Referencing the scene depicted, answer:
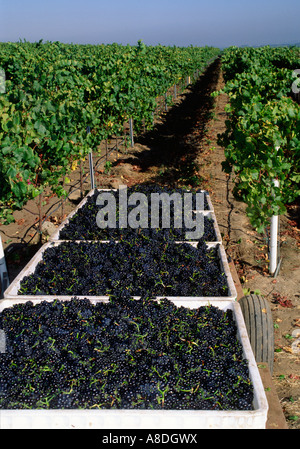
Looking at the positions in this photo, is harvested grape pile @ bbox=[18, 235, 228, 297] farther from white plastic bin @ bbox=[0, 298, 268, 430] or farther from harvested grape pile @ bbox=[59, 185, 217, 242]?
white plastic bin @ bbox=[0, 298, 268, 430]

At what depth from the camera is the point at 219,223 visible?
6375 mm

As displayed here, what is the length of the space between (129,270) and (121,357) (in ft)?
3.77

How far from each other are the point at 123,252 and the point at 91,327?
117 cm

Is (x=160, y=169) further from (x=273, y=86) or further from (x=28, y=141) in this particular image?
(x=28, y=141)

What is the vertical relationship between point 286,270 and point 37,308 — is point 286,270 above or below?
below

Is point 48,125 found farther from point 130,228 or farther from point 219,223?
point 219,223

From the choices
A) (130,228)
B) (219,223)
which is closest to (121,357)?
(130,228)

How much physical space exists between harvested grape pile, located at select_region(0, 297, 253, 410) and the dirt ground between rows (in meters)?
1.06

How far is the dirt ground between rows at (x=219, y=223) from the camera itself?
3.88m

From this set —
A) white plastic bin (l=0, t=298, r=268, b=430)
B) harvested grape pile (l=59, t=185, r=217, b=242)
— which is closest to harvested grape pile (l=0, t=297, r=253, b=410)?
white plastic bin (l=0, t=298, r=268, b=430)

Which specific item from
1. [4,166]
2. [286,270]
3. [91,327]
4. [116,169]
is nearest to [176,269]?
[91,327]

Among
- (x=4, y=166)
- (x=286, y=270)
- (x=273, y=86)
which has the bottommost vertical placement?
(x=286, y=270)

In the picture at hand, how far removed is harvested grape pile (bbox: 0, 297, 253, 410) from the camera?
2.21m

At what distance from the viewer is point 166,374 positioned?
2.34 m
